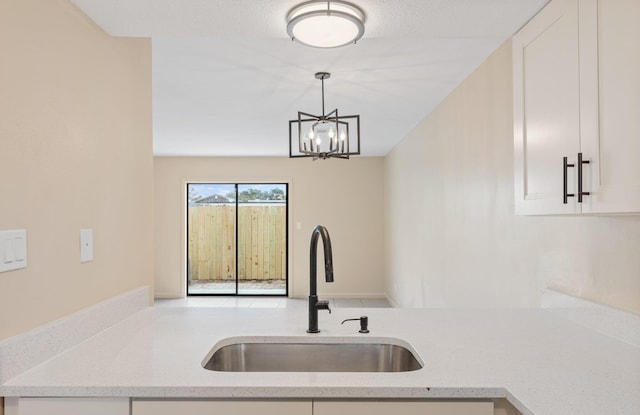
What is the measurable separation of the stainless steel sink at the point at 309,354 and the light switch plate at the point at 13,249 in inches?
26.0

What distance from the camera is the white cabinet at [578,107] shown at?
118 centimetres

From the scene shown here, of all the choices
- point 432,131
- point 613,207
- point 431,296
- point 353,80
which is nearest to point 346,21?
point 613,207

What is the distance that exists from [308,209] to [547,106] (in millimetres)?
6303

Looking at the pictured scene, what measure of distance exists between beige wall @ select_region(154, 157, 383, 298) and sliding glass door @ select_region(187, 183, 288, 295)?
18 cm

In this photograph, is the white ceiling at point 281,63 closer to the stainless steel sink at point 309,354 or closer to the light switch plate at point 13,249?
the light switch plate at point 13,249

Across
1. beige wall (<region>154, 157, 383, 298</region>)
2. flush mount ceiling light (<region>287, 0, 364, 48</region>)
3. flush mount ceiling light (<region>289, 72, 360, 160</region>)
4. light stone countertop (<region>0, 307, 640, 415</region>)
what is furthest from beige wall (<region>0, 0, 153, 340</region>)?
beige wall (<region>154, 157, 383, 298</region>)

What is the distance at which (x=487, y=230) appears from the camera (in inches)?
118

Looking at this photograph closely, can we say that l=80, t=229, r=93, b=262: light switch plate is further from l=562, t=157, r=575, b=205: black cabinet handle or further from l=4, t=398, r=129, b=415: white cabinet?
l=562, t=157, r=575, b=205: black cabinet handle

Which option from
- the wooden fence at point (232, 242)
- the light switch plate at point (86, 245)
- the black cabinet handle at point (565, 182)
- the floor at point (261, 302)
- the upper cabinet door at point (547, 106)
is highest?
the upper cabinet door at point (547, 106)

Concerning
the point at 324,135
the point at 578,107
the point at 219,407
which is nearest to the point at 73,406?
the point at 219,407

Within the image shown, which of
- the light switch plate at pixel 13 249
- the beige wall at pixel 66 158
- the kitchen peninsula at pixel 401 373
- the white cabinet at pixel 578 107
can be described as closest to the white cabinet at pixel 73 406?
the kitchen peninsula at pixel 401 373

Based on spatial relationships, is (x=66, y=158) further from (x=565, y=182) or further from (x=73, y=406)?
(x=565, y=182)

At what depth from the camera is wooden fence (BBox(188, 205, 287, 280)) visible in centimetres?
780

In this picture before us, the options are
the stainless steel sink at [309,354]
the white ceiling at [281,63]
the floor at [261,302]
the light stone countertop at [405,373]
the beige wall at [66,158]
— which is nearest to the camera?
the light stone countertop at [405,373]
